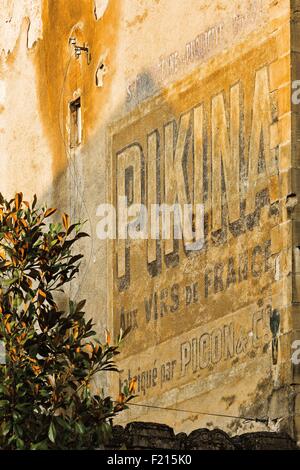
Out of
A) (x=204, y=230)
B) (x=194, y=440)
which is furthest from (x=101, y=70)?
(x=194, y=440)

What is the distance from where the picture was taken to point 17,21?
30578 millimetres

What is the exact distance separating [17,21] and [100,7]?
4.87 meters

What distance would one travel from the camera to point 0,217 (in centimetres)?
1681

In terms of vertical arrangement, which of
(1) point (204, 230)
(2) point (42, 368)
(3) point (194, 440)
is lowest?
(3) point (194, 440)

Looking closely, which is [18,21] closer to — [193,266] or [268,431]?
[193,266]

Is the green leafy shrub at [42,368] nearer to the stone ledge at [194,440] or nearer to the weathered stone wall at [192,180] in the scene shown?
the stone ledge at [194,440]

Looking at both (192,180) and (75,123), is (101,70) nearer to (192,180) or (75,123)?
(75,123)

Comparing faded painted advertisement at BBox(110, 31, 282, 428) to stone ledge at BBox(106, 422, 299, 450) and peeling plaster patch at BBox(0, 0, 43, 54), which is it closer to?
stone ledge at BBox(106, 422, 299, 450)

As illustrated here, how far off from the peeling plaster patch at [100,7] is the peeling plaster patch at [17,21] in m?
3.02

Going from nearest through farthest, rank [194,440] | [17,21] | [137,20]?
[194,440] < [137,20] < [17,21]

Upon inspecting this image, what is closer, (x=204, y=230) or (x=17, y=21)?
(x=204, y=230)

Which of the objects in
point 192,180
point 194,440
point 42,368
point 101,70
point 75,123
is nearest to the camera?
point 42,368

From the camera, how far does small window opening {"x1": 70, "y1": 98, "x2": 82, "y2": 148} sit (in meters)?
26.8

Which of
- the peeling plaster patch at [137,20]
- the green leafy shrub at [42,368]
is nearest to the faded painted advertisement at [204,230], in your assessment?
the peeling plaster patch at [137,20]
